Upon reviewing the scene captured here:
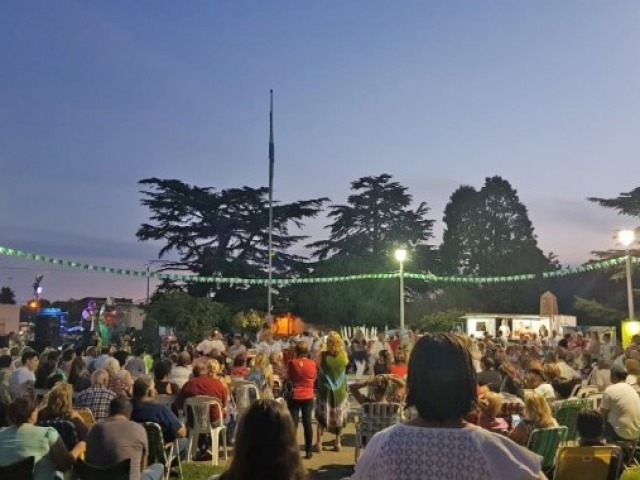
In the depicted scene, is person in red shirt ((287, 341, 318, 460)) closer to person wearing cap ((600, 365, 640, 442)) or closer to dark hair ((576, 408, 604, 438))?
person wearing cap ((600, 365, 640, 442))

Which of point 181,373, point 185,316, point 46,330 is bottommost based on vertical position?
point 181,373

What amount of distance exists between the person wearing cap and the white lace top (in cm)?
609

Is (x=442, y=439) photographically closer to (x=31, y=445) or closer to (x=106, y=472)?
(x=106, y=472)

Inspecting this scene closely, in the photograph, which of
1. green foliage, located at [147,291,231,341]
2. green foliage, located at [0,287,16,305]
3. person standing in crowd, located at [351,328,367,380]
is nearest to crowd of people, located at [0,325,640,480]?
person standing in crowd, located at [351,328,367,380]

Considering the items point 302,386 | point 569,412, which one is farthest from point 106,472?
point 569,412

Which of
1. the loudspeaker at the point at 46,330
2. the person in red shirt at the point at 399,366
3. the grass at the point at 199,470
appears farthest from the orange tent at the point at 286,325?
the grass at the point at 199,470

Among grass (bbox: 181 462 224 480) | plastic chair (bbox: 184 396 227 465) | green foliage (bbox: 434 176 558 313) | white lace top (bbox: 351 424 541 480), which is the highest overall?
green foliage (bbox: 434 176 558 313)

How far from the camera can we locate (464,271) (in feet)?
175

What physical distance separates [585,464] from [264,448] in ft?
10.4

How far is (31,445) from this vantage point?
497cm

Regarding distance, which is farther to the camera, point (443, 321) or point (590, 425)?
point (443, 321)

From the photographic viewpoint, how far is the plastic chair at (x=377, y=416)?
7602 mm

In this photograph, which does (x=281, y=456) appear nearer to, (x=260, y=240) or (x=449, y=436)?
(x=449, y=436)

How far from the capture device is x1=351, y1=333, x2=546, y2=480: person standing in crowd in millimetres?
1995
